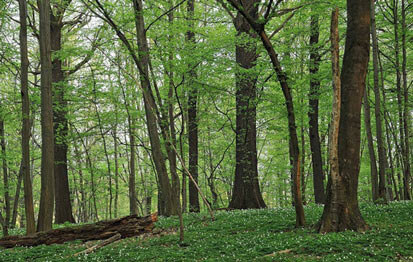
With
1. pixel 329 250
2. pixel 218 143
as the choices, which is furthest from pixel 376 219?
pixel 218 143

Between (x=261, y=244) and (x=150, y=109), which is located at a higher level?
(x=150, y=109)

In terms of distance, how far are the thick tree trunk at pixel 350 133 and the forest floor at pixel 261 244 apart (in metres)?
0.50

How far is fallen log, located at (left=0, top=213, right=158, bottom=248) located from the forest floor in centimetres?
45

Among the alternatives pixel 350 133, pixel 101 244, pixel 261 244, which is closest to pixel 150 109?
pixel 101 244

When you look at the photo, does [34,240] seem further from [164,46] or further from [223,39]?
[223,39]

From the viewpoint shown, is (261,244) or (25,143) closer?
(261,244)

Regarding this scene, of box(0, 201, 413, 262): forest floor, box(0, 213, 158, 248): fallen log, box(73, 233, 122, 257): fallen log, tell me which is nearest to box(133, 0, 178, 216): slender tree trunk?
box(0, 213, 158, 248): fallen log

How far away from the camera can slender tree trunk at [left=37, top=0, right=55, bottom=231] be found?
10258 mm

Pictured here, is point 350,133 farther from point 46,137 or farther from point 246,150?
point 46,137

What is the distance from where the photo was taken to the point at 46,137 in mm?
10539

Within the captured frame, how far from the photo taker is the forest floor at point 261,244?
5.86 meters

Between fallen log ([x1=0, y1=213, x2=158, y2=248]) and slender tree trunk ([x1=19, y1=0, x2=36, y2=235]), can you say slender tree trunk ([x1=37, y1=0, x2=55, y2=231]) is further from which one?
fallen log ([x1=0, y1=213, x2=158, y2=248])

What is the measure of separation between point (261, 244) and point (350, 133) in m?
3.44

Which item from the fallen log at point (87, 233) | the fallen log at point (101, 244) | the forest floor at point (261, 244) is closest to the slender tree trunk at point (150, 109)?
the fallen log at point (87, 233)
